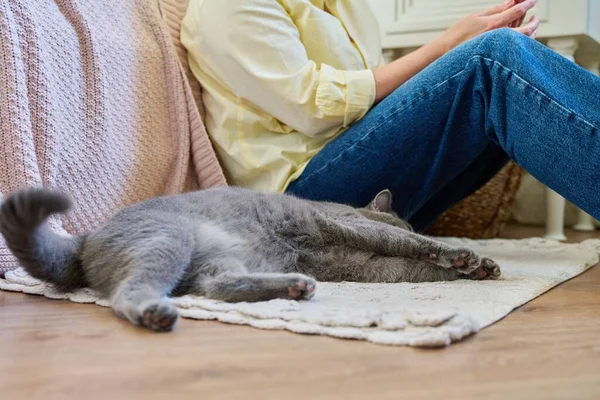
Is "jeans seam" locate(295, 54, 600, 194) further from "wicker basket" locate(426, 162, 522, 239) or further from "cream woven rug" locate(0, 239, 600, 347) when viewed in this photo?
"wicker basket" locate(426, 162, 522, 239)

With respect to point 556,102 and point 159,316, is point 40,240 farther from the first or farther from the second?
point 556,102

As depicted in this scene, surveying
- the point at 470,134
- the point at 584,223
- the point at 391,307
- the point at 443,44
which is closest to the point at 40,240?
the point at 391,307

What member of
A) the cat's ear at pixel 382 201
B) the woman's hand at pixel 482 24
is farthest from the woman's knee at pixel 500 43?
the cat's ear at pixel 382 201

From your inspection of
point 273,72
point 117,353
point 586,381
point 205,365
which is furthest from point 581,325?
point 273,72

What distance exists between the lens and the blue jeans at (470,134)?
125 centimetres

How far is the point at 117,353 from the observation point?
84 cm

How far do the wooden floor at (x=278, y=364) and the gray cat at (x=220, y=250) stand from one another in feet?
0.29

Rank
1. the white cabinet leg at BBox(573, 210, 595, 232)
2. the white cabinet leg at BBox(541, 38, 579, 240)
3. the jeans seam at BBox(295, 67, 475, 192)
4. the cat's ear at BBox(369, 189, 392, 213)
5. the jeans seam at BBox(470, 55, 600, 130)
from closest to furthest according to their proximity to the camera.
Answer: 1. the jeans seam at BBox(470, 55, 600, 130)
2. the jeans seam at BBox(295, 67, 475, 192)
3. the cat's ear at BBox(369, 189, 392, 213)
4. the white cabinet leg at BBox(541, 38, 579, 240)
5. the white cabinet leg at BBox(573, 210, 595, 232)

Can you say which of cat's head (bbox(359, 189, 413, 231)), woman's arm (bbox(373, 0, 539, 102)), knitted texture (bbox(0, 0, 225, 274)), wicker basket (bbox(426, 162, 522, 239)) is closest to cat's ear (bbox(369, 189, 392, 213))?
cat's head (bbox(359, 189, 413, 231))

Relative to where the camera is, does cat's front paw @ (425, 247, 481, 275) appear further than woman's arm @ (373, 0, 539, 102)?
No

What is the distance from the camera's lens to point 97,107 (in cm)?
146

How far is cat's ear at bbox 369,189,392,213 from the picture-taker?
1552mm

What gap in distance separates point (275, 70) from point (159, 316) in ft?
2.52

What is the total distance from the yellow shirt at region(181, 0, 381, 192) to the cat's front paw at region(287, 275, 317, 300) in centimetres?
54
